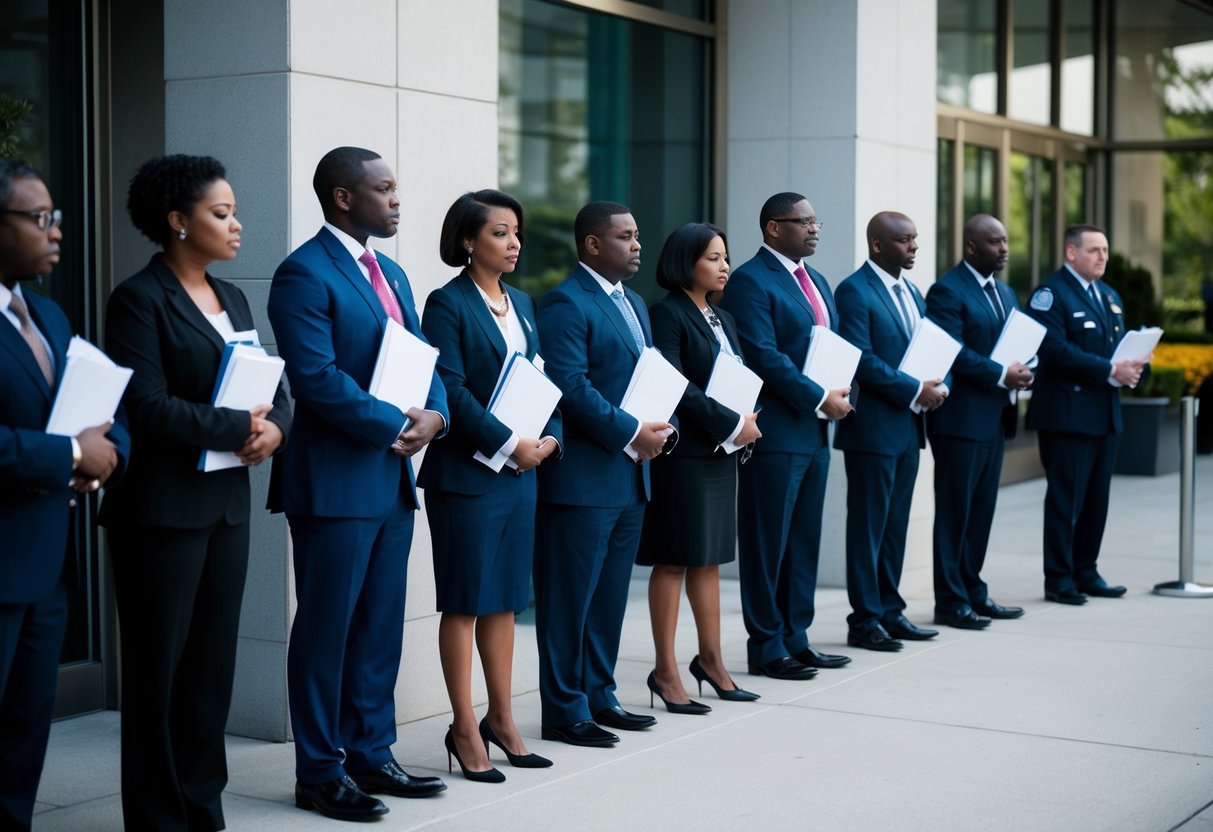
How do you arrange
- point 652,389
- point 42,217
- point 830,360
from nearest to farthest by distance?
point 42,217
point 652,389
point 830,360

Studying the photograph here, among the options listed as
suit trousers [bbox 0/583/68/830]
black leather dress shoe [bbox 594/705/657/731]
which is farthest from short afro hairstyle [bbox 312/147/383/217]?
black leather dress shoe [bbox 594/705/657/731]

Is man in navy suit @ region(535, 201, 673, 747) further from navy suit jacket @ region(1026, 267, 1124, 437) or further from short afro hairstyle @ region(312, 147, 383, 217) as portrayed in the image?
navy suit jacket @ region(1026, 267, 1124, 437)

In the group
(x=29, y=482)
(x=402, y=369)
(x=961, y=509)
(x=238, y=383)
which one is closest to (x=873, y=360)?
(x=961, y=509)

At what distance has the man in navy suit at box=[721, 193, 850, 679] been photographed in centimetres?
712

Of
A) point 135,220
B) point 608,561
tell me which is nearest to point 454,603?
point 608,561

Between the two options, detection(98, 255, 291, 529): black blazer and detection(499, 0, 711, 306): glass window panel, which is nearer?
detection(98, 255, 291, 529): black blazer

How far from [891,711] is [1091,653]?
1.68 metres

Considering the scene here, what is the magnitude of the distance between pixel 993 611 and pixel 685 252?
327 cm

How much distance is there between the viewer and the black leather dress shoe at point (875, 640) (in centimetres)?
784

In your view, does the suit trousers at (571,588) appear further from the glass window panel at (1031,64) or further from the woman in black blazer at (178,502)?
the glass window panel at (1031,64)

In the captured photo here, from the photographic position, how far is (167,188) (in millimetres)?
4617

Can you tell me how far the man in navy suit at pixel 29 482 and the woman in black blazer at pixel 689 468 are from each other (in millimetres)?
2747

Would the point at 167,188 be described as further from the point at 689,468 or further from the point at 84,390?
the point at 689,468

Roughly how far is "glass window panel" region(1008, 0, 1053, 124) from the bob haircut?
980 centimetres
